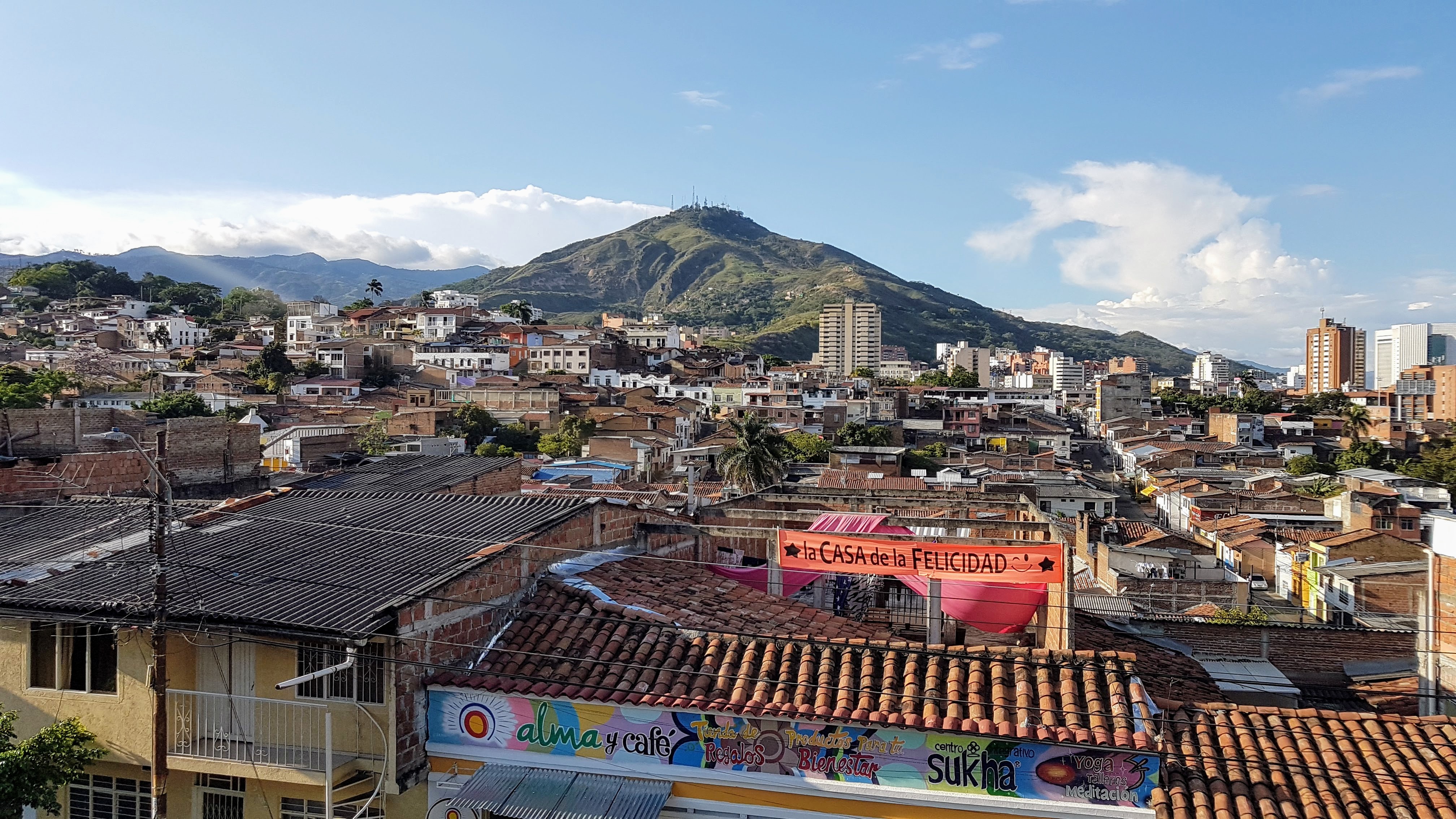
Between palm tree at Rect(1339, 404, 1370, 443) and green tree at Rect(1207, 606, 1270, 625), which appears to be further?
palm tree at Rect(1339, 404, 1370, 443)

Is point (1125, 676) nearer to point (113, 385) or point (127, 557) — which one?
point (127, 557)

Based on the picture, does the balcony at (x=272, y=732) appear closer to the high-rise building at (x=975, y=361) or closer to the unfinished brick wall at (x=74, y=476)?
the unfinished brick wall at (x=74, y=476)

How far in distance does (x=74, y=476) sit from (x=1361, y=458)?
270 feet

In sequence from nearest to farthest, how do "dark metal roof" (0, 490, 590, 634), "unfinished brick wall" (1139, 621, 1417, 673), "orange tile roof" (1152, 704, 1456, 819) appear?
"orange tile roof" (1152, 704, 1456, 819)
"dark metal roof" (0, 490, 590, 634)
"unfinished brick wall" (1139, 621, 1417, 673)

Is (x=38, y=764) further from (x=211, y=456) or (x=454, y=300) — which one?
(x=454, y=300)

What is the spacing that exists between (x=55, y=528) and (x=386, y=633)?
7488 mm

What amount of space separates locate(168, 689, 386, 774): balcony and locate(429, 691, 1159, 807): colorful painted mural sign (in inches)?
25.9

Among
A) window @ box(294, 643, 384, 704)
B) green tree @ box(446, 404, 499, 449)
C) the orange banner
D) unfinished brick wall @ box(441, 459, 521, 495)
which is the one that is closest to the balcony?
window @ box(294, 643, 384, 704)

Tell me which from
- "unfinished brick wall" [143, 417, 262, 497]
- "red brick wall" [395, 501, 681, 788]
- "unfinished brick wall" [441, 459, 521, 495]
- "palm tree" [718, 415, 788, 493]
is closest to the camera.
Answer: "red brick wall" [395, 501, 681, 788]

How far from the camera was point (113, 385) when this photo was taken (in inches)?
2864

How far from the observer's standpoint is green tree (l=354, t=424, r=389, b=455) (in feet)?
163

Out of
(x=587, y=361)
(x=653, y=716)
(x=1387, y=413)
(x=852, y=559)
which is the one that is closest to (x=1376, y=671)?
(x=852, y=559)

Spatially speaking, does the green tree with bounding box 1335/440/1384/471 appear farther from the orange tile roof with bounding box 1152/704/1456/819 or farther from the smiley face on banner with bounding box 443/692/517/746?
the smiley face on banner with bounding box 443/692/517/746

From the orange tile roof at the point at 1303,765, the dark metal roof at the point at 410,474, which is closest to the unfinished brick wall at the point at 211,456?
the dark metal roof at the point at 410,474
